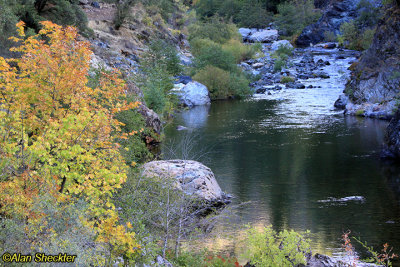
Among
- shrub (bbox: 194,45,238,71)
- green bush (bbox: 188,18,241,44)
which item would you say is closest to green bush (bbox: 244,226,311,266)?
shrub (bbox: 194,45,238,71)

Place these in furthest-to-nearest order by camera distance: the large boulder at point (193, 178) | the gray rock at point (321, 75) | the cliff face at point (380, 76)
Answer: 1. the gray rock at point (321, 75)
2. the cliff face at point (380, 76)
3. the large boulder at point (193, 178)

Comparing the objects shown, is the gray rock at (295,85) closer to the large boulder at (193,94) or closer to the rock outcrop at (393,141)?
the large boulder at (193,94)

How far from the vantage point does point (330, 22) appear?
320 feet

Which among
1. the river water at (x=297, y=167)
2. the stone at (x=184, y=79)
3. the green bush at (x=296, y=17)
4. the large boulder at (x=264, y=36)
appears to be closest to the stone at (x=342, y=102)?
the river water at (x=297, y=167)

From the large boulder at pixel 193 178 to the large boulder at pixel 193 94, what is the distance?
29727 millimetres

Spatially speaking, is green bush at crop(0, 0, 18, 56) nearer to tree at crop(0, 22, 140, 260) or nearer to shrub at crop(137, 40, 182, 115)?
shrub at crop(137, 40, 182, 115)

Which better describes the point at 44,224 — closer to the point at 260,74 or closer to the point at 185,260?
the point at 185,260

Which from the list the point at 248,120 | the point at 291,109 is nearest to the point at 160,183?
the point at 248,120

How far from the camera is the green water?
19953mm

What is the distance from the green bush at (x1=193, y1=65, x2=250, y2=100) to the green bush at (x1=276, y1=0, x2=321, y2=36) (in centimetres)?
5084

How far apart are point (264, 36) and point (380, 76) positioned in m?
59.1

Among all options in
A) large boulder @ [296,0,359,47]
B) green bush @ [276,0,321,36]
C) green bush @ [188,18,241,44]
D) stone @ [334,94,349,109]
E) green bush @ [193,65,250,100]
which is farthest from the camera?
green bush @ [276,0,321,36]

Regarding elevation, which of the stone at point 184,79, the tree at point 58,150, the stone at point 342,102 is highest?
the tree at point 58,150

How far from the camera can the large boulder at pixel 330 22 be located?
96438 millimetres
